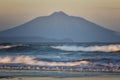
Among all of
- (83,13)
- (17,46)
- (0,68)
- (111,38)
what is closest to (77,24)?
(83,13)

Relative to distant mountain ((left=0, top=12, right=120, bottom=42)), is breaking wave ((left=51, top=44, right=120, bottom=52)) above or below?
below

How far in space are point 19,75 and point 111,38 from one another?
1.18 metres

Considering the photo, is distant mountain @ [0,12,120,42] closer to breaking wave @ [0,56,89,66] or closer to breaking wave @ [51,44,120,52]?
breaking wave @ [51,44,120,52]

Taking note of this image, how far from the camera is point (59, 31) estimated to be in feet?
14.7

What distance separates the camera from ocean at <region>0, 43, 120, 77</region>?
4.42 meters

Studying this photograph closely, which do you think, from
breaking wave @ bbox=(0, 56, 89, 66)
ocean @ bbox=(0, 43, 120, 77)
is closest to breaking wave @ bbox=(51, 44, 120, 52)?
ocean @ bbox=(0, 43, 120, 77)

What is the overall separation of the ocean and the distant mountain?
7 centimetres

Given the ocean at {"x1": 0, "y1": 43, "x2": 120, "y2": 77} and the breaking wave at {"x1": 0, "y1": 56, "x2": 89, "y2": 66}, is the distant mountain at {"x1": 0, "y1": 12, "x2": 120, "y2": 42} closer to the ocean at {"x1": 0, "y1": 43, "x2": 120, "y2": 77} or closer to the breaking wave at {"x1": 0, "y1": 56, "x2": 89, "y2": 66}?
the ocean at {"x1": 0, "y1": 43, "x2": 120, "y2": 77}

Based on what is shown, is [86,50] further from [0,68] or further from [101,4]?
[0,68]

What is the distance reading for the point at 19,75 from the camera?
4.43 m

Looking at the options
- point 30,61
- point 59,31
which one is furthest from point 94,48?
point 30,61

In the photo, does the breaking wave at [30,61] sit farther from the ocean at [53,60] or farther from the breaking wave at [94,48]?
the breaking wave at [94,48]

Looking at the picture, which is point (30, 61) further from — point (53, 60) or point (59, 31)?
point (59, 31)

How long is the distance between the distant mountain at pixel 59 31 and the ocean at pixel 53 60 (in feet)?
0.24
